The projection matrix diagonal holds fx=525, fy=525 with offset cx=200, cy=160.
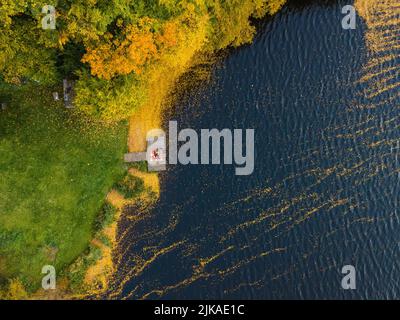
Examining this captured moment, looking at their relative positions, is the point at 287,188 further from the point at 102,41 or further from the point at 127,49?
the point at 102,41

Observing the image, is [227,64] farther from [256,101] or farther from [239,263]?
[239,263]

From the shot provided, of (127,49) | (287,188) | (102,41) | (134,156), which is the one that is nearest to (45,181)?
(134,156)

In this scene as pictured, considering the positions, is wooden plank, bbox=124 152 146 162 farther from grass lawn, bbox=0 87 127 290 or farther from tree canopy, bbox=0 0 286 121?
tree canopy, bbox=0 0 286 121

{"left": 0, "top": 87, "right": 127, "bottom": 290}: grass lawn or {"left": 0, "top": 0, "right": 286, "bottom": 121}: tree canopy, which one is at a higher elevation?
{"left": 0, "top": 0, "right": 286, "bottom": 121}: tree canopy

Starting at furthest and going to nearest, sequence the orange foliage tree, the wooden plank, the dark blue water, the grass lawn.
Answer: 1. the wooden plank
2. the dark blue water
3. the grass lawn
4. the orange foliage tree

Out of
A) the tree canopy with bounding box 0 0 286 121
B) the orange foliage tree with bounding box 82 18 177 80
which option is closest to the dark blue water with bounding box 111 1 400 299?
the tree canopy with bounding box 0 0 286 121

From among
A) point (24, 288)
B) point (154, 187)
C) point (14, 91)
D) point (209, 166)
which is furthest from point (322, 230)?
point (14, 91)

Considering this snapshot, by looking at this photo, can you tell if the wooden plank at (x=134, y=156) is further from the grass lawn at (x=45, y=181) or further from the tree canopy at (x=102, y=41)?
the tree canopy at (x=102, y=41)

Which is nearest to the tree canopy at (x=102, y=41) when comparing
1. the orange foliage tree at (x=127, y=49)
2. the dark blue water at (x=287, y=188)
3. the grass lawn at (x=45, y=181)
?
the orange foliage tree at (x=127, y=49)

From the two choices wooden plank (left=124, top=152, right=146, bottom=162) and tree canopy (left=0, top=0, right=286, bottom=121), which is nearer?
tree canopy (left=0, top=0, right=286, bottom=121)
